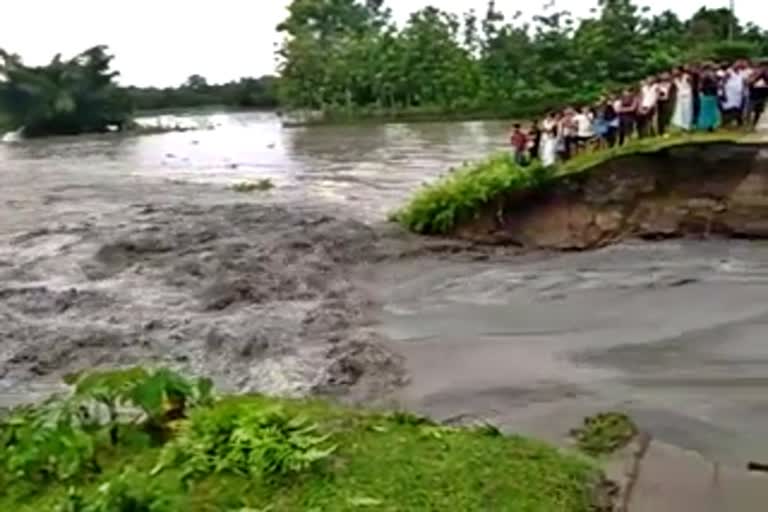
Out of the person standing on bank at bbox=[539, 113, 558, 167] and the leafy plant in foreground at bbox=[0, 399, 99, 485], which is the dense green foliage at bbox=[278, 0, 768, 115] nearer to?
the person standing on bank at bbox=[539, 113, 558, 167]

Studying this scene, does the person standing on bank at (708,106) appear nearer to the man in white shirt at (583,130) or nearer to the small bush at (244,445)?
the man in white shirt at (583,130)

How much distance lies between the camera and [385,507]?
→ 5621mm

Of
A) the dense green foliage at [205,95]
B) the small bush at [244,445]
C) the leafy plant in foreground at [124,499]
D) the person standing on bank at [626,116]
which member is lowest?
the dense green foliage at [205,95]

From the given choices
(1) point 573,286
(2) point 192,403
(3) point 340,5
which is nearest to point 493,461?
(2) point 192,403

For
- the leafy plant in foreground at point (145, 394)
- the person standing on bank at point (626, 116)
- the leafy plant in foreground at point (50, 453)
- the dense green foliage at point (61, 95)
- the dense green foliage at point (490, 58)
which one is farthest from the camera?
the dense green foliage at point (61, 95)

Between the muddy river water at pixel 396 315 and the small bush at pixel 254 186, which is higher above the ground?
the muddy river water at pixel 396 315

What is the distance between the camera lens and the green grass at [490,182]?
58.1 feet

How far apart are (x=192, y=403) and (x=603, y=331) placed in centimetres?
645

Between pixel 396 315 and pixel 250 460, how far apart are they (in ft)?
25.6

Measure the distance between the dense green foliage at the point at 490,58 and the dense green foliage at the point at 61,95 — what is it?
1268cm

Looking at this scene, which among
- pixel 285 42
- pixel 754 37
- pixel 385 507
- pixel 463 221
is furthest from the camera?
pixel 285 42

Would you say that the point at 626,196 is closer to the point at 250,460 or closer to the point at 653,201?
the point at 653,201

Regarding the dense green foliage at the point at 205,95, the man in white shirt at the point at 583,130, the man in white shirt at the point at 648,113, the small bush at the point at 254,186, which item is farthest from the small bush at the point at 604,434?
the dense green foliage at the point at 205,95

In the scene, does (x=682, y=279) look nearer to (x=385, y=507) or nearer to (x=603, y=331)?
(x=603, y=331)
